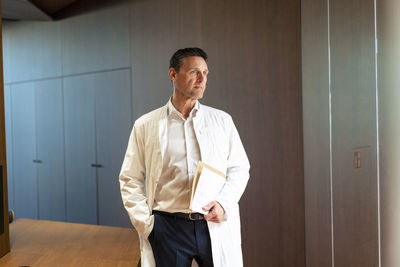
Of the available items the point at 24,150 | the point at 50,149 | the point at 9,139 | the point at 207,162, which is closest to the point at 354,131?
the point at 207,162

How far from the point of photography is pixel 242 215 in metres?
3.26

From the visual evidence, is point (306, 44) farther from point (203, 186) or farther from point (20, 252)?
point (20, 252)

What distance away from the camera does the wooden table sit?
2.14m

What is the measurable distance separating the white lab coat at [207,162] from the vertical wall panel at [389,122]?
0.79m

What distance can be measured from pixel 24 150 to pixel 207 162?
14.3 feet

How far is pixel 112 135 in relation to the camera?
4.36 metres

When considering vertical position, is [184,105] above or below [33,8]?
below

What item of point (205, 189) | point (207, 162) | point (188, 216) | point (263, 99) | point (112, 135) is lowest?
point (188, 216)

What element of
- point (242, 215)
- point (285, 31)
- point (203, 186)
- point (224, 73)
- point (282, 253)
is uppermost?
point (285, 31)

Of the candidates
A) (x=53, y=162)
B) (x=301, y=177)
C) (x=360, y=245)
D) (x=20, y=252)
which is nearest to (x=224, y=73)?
(x=301, y=177)

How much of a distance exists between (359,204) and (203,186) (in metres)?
1.05

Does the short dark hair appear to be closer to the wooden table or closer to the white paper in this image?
the white paper

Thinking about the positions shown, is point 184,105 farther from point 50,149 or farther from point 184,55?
point 50,149

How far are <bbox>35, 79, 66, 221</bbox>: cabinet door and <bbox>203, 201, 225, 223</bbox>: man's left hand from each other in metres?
3.64
